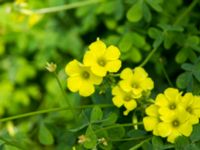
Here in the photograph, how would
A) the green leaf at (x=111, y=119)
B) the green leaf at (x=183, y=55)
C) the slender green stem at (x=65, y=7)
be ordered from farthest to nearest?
the slender green stem at (x=65, y=7) → the green leaf at (x=183, y=55) → the green leaf at (x=111, y=119)

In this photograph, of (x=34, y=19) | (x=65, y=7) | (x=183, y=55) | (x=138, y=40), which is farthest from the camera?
(x=34, y=19)

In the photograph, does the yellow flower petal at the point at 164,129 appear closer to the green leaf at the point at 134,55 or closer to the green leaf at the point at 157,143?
the green leaf at the point at 157,143

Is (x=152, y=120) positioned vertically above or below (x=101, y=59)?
below

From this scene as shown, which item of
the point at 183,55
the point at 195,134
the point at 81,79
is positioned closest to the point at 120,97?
the point at 81,79

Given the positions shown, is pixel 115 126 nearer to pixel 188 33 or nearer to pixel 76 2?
pixel 188 33

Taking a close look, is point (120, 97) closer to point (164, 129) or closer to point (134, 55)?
point (164, 129)

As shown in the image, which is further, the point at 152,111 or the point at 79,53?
the point at 79,53

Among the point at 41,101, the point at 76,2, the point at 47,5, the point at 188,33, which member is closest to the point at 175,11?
the point at 188,33

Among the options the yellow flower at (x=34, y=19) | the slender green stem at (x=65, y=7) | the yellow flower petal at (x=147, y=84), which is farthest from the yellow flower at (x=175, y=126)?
the yellow flower at (x=34, y=19)
